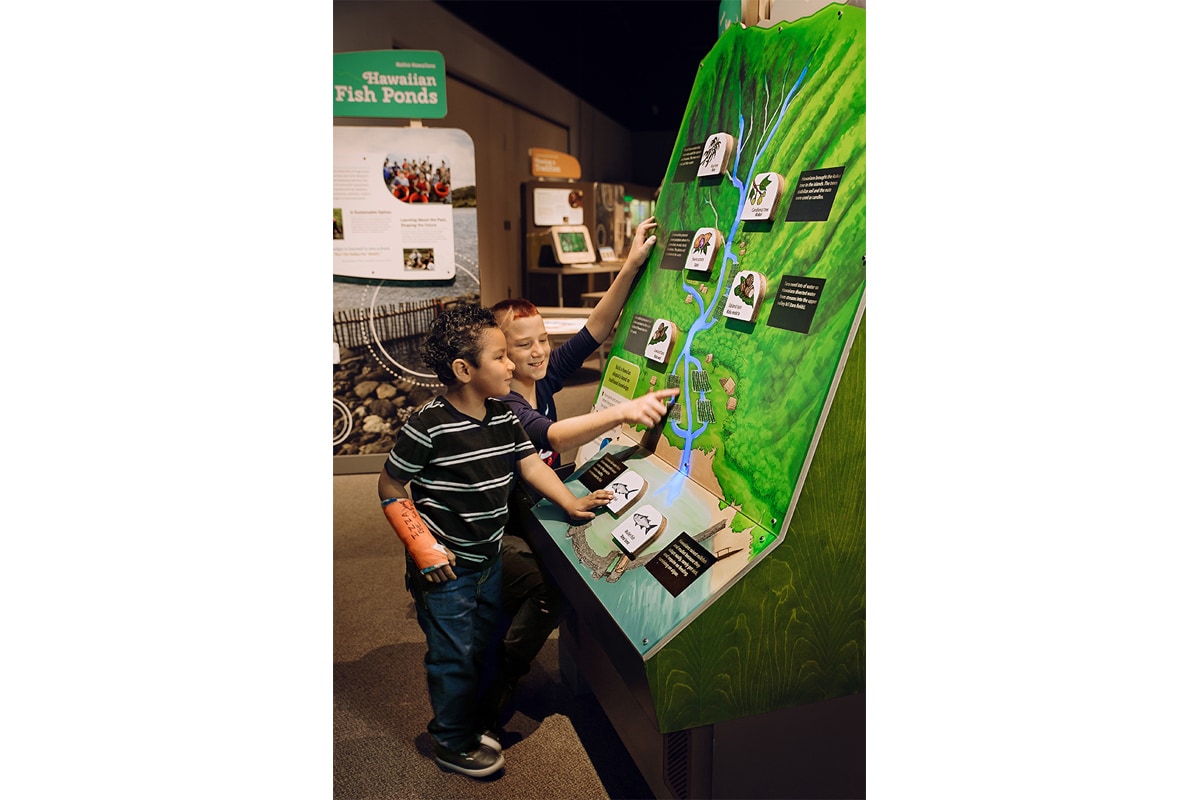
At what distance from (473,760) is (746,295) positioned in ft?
3.71

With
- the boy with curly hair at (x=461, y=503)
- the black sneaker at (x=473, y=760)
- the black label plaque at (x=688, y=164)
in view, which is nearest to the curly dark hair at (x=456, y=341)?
the boy with curly hair at (x=461, y=503)

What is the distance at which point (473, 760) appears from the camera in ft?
5.77

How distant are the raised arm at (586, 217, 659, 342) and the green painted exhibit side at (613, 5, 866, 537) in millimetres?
51

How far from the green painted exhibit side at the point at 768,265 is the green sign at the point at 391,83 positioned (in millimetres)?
1816

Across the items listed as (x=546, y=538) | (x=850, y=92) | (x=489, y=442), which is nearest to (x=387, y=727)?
(x=546, y=538)

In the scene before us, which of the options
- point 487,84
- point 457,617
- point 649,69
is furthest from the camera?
point 487,84

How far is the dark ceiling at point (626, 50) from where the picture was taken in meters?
2.76

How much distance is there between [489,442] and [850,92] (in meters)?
0.95

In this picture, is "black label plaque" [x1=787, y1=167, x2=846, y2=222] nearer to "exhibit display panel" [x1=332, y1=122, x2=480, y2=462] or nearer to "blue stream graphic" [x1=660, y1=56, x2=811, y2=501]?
"blue stream graphic" [x1=660, y1=56, x2=811, y2=501]

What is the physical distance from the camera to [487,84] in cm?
362

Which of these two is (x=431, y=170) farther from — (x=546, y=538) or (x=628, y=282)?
(x=546, y=538)

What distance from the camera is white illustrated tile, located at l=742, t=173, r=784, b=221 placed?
5.36ft

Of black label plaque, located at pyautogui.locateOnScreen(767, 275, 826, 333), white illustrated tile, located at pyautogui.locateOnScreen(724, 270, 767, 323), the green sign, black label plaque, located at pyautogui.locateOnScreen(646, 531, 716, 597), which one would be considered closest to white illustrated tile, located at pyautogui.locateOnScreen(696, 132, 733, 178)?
white illustrated tile, located at pyautogui.locateOnScreen(724, 270, 767, 323)

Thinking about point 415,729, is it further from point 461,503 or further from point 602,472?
point 602,472
